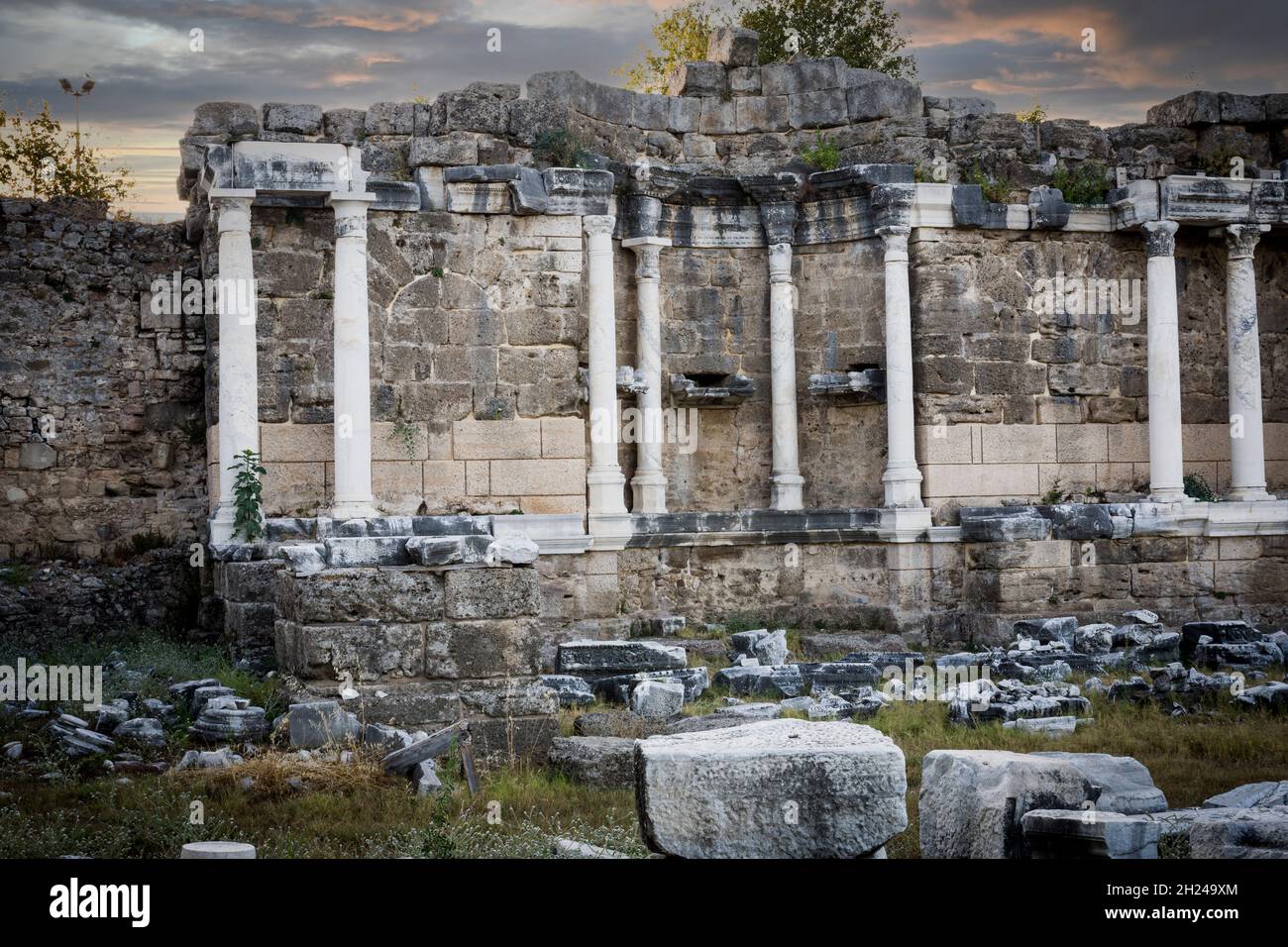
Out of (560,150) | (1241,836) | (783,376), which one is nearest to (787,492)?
(783,376)

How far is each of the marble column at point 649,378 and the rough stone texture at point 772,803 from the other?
947cm

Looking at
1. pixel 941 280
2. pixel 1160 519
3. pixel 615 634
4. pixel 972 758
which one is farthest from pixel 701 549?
pixel 972 758

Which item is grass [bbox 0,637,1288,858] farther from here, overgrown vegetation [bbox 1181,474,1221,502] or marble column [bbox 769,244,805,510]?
overgrown vegetation [bbox 1181,474,1221,502]

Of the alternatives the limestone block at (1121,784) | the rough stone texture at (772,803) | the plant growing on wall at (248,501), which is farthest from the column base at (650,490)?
the rough stone texture at (772,803)

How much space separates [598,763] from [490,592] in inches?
53.6

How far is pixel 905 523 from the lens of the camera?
50.6 feet

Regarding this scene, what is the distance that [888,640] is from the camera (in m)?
14.8

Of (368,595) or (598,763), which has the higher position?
(368,595)

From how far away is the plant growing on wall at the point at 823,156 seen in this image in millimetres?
16328

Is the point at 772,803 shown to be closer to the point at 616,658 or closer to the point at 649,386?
the point at 616,658

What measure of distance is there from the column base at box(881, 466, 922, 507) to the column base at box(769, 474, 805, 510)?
42.6 inches

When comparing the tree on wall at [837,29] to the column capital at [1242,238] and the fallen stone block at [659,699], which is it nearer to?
the column capital at [1242,238]

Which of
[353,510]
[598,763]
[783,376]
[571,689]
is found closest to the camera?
[598,763]

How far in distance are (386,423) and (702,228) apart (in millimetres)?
4538
